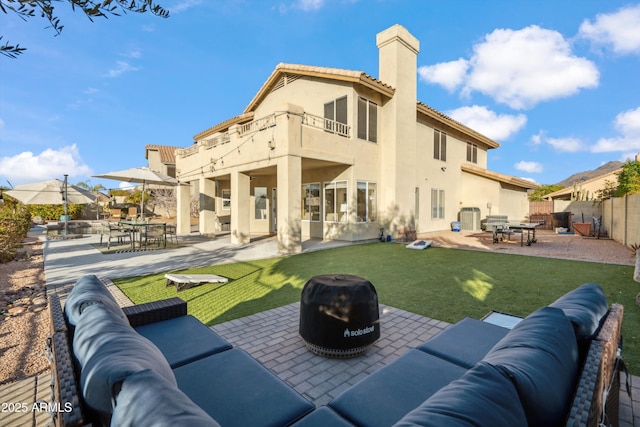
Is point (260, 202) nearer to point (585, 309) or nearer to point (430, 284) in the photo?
point (430, 284)

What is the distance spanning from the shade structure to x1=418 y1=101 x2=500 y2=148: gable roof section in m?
19.2

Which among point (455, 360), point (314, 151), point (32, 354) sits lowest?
point (32, 354)

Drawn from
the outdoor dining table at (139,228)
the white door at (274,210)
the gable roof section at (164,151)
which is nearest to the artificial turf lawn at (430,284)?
the outdoor dining table at (139,228)

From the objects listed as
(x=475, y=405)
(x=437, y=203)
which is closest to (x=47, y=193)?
(x=475, y=405)

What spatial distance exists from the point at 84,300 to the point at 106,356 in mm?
1167

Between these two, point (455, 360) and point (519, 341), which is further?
point (455, 360)

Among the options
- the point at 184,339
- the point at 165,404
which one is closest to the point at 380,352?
the point at 184,339

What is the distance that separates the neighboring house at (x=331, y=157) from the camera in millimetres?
11616

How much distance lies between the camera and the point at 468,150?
73.2 ft

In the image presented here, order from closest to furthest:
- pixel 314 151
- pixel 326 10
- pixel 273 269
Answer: pixel 273 269, pixel 314 151, pixel 326 10

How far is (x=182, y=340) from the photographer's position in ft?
9.10

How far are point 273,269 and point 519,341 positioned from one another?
7.40m

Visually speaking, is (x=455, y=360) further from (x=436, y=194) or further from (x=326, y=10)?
(x=326, y=10)

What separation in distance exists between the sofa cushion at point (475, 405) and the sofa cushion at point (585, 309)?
1.04 metres
